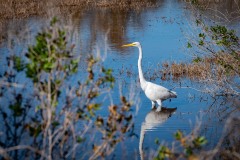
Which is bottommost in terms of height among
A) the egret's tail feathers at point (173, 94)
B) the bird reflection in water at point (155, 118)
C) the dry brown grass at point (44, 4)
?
the dry brown grass at point (44, 4)

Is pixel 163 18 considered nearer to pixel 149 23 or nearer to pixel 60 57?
pixel 149 23

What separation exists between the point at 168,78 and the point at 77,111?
8.44 metres

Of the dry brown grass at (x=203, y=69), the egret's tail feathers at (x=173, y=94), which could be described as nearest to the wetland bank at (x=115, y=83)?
the dry brown grass at (x=203, y=69)

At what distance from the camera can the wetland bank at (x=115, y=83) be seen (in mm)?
4957

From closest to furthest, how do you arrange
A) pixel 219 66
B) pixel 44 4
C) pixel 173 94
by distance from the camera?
1. pixel 173 94
2. pixel 219 66
3. pixel 44 4

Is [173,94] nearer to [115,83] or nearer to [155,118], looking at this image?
[155,118]

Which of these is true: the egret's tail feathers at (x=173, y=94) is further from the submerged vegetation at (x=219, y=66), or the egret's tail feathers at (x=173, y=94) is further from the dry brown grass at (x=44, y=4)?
the dry brown grass at (x=44, y=4)

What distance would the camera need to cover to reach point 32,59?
485 cm

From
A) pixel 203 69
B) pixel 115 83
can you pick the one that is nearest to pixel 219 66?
pixel 203 69

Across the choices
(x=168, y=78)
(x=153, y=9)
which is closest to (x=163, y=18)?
(x=153, y=9)

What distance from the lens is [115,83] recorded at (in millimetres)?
12867

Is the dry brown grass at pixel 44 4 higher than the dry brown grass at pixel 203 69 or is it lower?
lower

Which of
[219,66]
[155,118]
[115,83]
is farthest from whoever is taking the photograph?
[115,83]

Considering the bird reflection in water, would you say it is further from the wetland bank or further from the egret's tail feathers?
the egret's tail feathers
